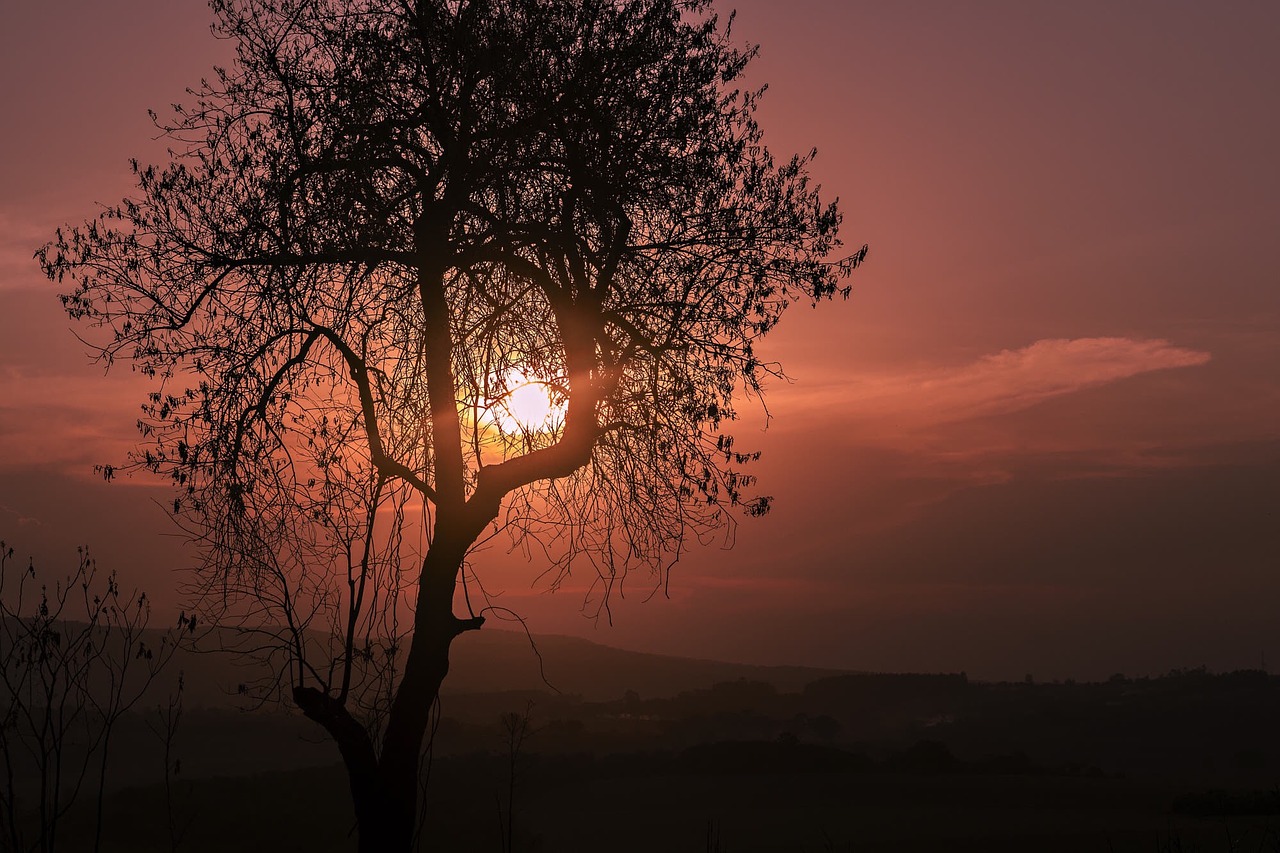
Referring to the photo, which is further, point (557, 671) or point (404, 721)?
point (557, 671)

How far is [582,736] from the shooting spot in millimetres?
51062

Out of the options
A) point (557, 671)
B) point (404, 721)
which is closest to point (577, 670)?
point (557, 671)

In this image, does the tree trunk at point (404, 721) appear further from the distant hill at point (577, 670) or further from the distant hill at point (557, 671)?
the distant hill at point (577, 670)

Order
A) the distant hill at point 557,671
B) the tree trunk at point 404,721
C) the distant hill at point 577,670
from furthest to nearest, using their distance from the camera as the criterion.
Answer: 1. the distant hill at point 577,670
2. the distant hill at point 557,671
3. the tree trunk at point 404,721

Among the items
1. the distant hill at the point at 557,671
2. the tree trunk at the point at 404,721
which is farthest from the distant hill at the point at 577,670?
the tree trunk at the point at 404,721

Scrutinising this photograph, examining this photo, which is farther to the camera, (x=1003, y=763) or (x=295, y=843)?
(x=1003, y=763)

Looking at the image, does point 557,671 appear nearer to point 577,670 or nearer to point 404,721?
point 577,670

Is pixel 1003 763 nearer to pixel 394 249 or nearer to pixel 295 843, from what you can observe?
pixel 295 843

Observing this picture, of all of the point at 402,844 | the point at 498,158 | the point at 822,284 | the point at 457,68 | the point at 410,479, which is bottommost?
the point at 402,844

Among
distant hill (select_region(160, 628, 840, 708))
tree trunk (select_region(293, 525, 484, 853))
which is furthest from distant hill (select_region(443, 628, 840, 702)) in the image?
tree trunk (select_region(293, 525, 484, 853))

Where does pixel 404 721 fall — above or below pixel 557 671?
above

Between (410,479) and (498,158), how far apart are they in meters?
3.13

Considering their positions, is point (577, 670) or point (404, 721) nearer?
point (404, 721)

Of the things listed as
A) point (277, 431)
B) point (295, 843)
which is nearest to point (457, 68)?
point (277, 431)
